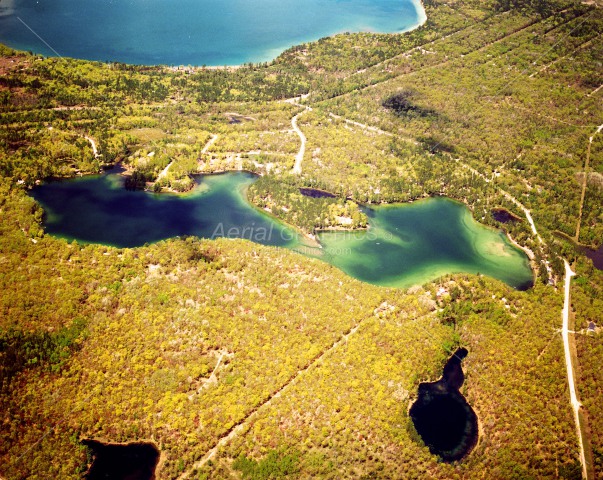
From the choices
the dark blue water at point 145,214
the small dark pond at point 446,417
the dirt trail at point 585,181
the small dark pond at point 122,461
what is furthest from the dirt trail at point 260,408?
the dirt trail at point 585,181

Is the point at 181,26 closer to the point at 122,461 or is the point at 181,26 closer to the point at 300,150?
the point at 300,150

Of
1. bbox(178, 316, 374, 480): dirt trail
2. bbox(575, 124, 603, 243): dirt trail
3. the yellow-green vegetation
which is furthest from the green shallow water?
bbox(178, 316, 374, 480): dirt trail

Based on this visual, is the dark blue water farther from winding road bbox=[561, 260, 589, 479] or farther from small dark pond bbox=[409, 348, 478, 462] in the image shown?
winding road bbox=[561, 260, 589, 479]

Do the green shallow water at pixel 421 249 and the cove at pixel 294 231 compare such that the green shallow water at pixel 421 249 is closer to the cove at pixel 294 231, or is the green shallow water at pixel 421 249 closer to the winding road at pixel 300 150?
the cove at pixel 294 231

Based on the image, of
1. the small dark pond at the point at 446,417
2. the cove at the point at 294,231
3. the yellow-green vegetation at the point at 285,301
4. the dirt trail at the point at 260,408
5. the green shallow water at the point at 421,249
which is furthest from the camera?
the cove at the point at 294,231

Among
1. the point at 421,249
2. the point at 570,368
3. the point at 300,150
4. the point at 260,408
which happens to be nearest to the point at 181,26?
the point at 300,150

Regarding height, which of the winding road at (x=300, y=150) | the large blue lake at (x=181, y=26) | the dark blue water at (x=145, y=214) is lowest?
the dark blue water at (x=145, y=214)
